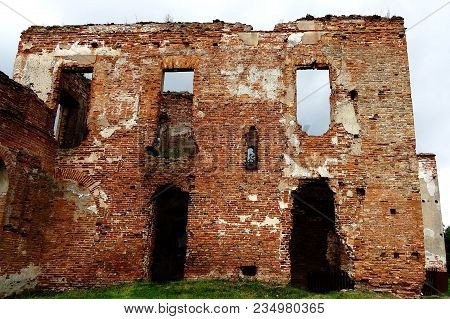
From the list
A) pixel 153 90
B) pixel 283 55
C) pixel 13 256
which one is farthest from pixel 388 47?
pixel 13 256

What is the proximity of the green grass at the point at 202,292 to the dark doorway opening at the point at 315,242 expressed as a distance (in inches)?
103

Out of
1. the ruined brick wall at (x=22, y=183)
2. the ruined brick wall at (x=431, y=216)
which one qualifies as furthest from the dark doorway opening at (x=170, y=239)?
the ruined brick wall at (x=431, y=216)

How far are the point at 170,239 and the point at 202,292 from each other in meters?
4.54

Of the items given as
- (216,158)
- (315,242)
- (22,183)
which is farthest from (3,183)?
(315,242)

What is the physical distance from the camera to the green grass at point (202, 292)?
834cm

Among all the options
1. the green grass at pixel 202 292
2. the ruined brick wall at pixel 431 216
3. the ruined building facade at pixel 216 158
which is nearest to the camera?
the green grass at pixel 202 292

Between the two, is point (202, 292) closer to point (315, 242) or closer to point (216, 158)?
point (216, 158)

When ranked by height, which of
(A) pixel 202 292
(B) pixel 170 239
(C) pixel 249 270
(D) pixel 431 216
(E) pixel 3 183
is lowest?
(A) pixel 202 292

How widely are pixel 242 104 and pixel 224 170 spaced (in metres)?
1.67

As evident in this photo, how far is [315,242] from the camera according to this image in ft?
39.8

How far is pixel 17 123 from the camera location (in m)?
9.13

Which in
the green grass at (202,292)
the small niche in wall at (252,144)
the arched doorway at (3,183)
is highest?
the small niche in wall at (252,144)

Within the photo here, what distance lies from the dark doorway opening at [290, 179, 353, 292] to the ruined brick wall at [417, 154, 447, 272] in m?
5.42

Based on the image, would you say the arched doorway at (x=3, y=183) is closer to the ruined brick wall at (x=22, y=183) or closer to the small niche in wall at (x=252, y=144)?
the ruined brick wall at (x=22, y=183)
